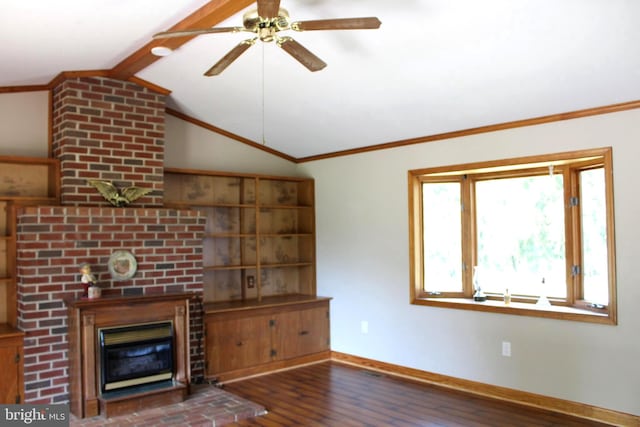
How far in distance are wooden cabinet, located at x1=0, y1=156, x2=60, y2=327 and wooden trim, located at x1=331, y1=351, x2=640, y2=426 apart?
10.6 ft

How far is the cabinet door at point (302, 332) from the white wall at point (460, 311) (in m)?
0.13

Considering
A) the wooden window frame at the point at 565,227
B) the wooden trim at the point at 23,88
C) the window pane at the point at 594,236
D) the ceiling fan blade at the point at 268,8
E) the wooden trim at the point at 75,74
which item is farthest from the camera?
the wooden trim at the point at 23,88

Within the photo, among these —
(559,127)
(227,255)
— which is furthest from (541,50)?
(227,255)

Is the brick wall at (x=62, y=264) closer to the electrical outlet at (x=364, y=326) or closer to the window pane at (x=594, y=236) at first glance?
the electrical outlet at (x=364, y=326)

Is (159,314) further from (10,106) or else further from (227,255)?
(10,106)

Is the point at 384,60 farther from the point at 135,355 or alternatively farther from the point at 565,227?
the point at 135,355

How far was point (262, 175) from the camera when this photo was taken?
573 cm

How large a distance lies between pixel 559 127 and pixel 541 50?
1.03 m

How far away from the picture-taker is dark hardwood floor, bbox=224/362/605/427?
3.90 m

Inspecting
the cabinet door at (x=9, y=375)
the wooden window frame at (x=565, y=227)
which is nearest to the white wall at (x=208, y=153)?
the wooden window frame at (x=565, y=227)

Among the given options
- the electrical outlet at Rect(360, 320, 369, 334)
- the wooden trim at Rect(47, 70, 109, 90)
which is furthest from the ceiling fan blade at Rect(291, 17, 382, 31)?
the electrical outlet at Rect(360, 320, 369, 334)

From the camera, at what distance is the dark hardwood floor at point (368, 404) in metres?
3.90

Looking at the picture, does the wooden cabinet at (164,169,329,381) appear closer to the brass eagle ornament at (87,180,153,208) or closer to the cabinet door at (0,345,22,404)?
the brass eagle ornament at (87,180,153,208)

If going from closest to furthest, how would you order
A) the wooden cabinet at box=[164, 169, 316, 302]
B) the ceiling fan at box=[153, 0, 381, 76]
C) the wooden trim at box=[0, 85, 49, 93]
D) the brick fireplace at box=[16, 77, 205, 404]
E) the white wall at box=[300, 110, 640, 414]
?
the ceiling fan at box=[153, 0, 381, 76]
the white wall at box=[300, 110, 640, 414]
the brick fireplace at box=[16, 77, 205, 404]
the wooden trim at box=[0, 85, 49, 93]
the wooden cabinet at box=[164, 169, 316, 302]
